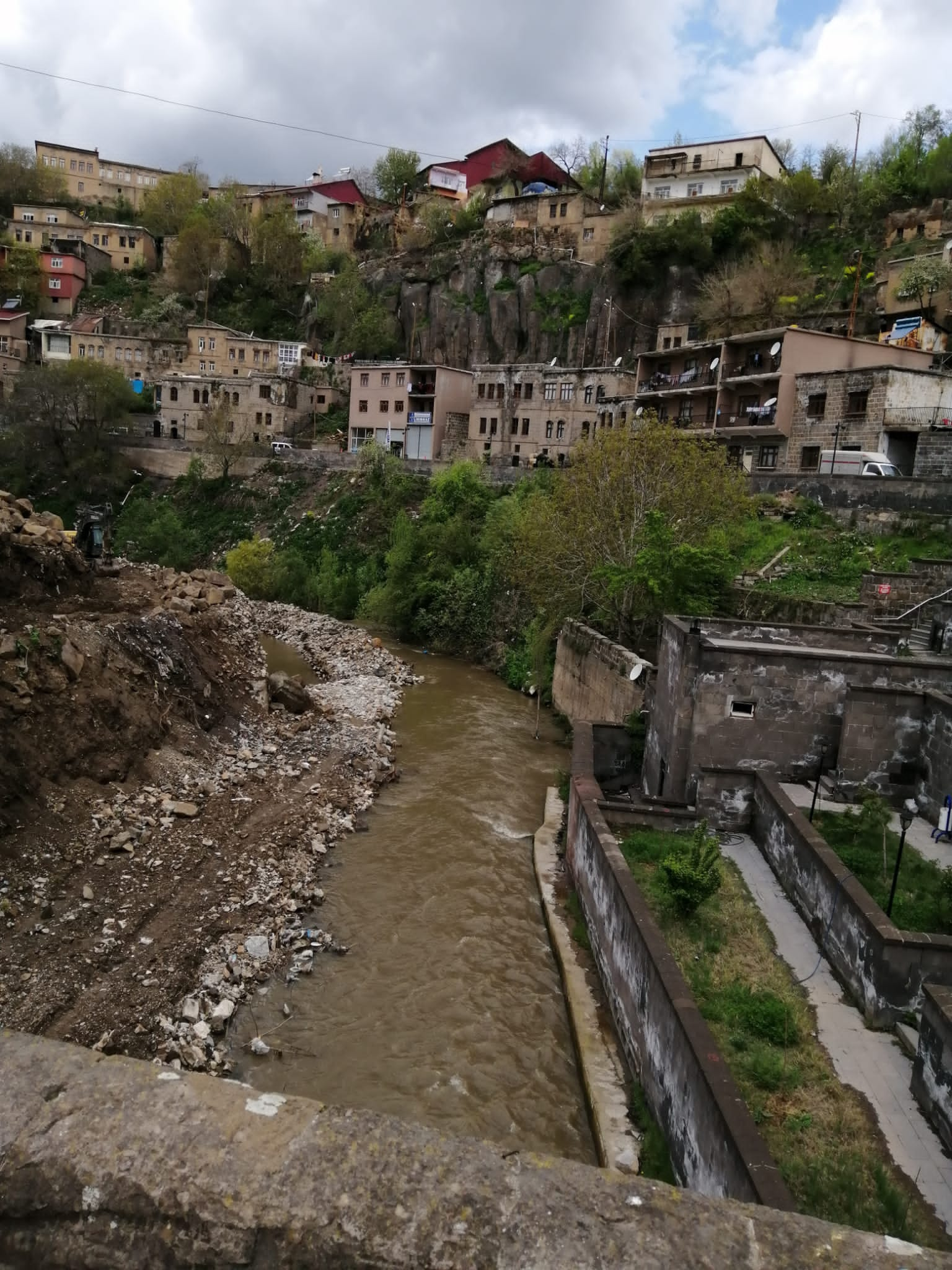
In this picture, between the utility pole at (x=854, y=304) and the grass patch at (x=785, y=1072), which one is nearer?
the grass patch at (x=785, y=1072)

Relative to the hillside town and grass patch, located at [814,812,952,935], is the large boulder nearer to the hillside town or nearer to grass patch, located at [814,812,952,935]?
the hillside town

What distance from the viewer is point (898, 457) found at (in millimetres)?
32688

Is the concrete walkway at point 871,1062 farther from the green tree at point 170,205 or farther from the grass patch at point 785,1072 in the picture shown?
the green tree at point 170,205

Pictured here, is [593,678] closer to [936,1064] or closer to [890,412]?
[936,1064]

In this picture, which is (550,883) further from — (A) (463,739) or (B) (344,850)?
(A) (463,739)

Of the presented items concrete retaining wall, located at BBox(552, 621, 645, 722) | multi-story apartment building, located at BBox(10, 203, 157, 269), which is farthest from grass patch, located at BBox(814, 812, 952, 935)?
multi-story apartment building, located at BBox(10, 203, 157, 269)

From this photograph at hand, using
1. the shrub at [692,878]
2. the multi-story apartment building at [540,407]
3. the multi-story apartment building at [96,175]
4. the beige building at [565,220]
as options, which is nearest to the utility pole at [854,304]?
the multi-story apartment building at [540,407]

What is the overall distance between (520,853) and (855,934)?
8.26m

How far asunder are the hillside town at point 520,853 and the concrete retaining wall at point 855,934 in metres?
0.05

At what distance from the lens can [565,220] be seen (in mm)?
65688

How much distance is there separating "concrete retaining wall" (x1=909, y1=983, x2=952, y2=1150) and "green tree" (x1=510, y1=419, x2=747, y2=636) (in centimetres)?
1496

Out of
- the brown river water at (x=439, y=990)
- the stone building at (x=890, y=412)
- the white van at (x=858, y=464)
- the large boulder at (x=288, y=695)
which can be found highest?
the stone building at (x=890, y=412)

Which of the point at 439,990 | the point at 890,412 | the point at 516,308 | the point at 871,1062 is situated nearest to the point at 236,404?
the point at 516,308

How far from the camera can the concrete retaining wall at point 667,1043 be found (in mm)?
6121
